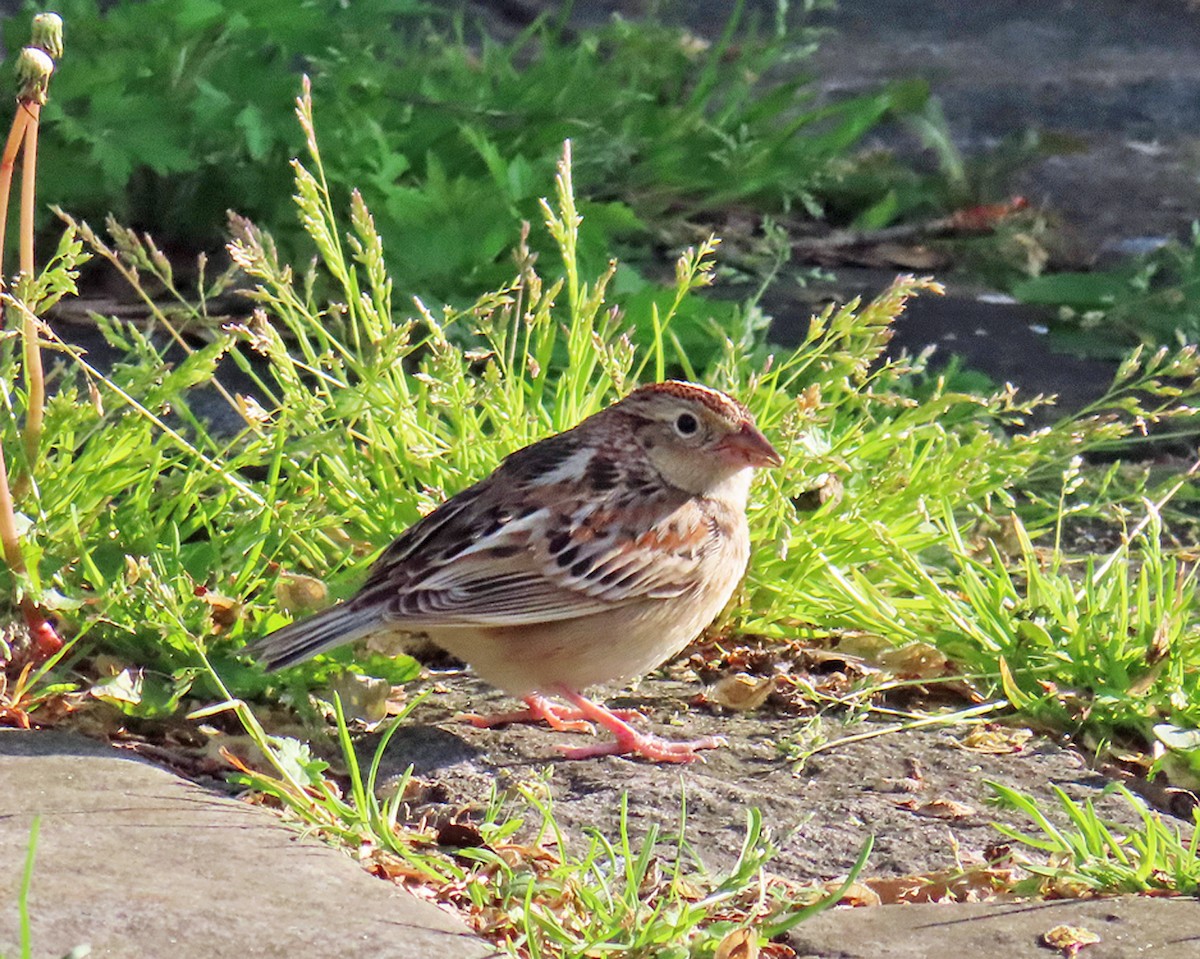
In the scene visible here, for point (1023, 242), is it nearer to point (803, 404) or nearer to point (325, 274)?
point (325, 274)

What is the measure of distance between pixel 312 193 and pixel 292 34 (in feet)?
6.90

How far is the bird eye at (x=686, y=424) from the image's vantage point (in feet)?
13.7

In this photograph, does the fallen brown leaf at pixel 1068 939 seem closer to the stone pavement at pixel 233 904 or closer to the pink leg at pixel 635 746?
the stone pavement at pixel 233 904

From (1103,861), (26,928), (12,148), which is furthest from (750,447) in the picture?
(26,928)

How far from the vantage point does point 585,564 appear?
156 inches

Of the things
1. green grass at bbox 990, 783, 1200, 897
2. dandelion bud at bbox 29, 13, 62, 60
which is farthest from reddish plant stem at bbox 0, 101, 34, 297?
green grass at bbox 990, 783, 1200, 897

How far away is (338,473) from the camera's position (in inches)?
173

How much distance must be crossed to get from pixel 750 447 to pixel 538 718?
29.6 inches

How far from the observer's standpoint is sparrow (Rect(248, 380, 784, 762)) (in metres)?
3.85

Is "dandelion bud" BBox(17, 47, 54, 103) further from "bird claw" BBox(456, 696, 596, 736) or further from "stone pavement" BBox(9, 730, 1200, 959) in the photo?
"bird claw" BBox(456, 696, 596, 736)

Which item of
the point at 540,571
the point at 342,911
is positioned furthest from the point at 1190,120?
the point at 342,911

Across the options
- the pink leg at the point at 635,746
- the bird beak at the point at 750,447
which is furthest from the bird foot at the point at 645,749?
the bird beak at the point at 750,447

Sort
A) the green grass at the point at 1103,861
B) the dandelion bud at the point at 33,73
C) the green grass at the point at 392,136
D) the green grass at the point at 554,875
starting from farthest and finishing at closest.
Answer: the green grass at the point at 392,136 < the dandelion bud at the point at 33,73 < the green grass at the point at 1103,861 < the green grass at the point at 554,875

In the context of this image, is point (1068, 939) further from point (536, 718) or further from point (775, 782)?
point (536, 718)
